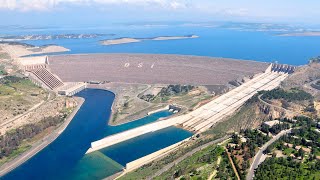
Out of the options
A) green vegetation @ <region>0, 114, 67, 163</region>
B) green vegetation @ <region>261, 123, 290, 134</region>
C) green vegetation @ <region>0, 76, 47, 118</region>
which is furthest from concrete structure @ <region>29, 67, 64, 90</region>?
green vegetation @ <region>261, 123, 290, 134</region>

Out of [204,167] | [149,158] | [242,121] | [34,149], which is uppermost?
[204,167]

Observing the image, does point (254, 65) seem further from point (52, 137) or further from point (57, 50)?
point (57, 50)

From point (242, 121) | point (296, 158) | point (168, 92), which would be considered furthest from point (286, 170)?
point (168, 92)

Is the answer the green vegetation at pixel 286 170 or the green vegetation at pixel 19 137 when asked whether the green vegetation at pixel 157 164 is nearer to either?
the green vegetation at pixel 286 170

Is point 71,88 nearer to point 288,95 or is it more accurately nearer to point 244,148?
point 288,95

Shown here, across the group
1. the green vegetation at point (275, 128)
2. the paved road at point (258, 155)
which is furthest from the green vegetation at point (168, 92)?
the paved road at point (258, 155)

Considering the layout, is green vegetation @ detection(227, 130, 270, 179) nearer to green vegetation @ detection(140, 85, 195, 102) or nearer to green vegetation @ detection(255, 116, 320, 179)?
green vegetation @ detection(255, 116, 320, 179)
